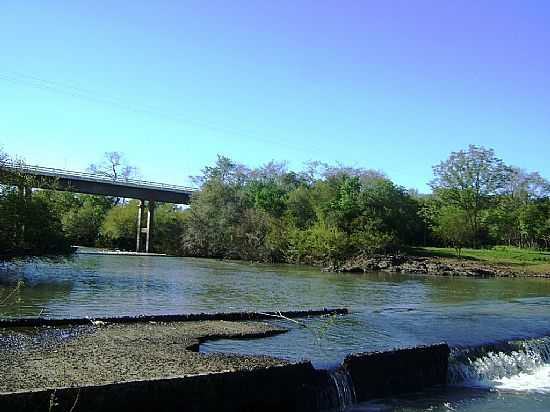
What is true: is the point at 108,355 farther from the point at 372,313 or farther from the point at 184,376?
the point at 372,313

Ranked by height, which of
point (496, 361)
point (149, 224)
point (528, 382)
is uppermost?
point (149, 224)

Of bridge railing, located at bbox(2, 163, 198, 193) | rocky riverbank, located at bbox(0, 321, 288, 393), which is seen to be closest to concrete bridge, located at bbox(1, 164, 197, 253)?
bridge railing, located at bbox(2, 163, 198, 193)

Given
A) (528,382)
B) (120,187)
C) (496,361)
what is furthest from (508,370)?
(120,187)

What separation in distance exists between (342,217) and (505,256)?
20.6 metres

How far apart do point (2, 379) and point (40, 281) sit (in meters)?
25.9

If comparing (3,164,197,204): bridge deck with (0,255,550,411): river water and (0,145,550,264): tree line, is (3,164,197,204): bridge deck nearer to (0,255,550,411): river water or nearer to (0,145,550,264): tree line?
(0,145,550,264): tree line

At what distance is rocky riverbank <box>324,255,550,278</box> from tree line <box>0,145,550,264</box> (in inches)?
147

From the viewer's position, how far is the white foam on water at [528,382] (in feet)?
53.9

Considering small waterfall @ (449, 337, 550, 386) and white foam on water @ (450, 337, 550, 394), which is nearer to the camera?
white foam on water @ (450, 337, 550, 394)

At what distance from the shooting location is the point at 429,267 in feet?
200

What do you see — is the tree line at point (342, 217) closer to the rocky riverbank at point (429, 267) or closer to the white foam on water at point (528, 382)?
the rocky riverbank at point (429, 267)

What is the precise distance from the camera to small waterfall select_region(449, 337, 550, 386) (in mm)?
16766

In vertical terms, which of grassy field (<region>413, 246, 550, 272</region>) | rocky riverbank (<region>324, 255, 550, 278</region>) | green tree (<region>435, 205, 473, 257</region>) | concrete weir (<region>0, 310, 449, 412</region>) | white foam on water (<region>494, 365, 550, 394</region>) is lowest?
white foam on water (<region>494, 365, 550, 394</region>)

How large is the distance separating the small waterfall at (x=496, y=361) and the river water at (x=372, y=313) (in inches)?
1.5
